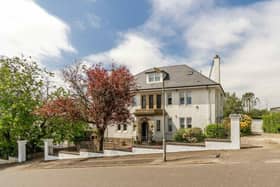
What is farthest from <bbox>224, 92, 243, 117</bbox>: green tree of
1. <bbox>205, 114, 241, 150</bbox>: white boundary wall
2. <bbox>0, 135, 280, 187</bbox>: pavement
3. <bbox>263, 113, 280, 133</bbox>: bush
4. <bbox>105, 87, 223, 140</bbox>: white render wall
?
<bbox>0, 135, 280, 187</bbox>: pavement

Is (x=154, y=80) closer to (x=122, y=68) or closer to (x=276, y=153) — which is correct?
(x=122, y=68)

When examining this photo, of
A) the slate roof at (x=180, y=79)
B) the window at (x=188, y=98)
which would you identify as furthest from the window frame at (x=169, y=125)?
the slate roof at (x=180, y=79)

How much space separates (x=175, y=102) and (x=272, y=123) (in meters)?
10.9

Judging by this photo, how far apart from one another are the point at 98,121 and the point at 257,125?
23.4 meters

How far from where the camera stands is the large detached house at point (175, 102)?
2873cm

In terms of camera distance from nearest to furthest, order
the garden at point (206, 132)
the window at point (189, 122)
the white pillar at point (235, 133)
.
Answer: the white pillar at point (235, 133) < the garden at point (206, 132) < the window at point (189, 122)

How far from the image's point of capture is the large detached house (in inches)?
1131

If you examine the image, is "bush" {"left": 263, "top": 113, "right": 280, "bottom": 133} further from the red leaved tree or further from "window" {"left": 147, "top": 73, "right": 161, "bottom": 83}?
the red leaved tree

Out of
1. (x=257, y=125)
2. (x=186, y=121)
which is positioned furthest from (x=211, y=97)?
(x=257, y=125)

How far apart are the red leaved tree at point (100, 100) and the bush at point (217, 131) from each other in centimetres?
797

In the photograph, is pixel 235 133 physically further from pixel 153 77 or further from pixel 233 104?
pixel 233 104

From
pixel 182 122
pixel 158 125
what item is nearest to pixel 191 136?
pixel 182 122

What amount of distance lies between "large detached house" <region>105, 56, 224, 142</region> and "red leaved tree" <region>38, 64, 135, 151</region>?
9082mm

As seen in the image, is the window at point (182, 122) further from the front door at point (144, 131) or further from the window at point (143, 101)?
the window at point (143, 101)
